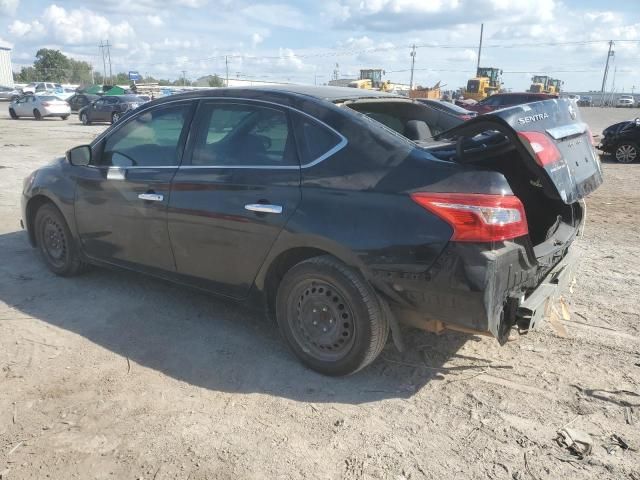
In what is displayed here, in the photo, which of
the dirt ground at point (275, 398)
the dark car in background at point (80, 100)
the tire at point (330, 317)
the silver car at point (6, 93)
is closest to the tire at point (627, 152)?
the dirt ground at point (275, 398)

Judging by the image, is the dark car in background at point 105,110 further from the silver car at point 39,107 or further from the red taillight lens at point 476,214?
the red taillight lens at point 476,214

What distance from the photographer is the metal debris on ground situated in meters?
2.70

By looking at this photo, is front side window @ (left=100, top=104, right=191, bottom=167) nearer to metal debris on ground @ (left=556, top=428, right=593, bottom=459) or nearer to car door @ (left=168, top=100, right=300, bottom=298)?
car door @ (left=168, top=100, right=300, bottom=298)

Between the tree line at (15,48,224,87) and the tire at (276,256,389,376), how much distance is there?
101954 mm

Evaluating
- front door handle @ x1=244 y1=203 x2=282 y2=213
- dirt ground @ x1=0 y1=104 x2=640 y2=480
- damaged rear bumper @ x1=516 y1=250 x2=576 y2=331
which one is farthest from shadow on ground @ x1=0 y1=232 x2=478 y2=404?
front door handle @ x1=244 y1=203 x2=282 y2=213

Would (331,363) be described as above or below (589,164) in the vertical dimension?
below

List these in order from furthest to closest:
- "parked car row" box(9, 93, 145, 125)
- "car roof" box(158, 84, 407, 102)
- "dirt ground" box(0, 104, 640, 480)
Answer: "parked car row" box(9, 93, 145, 125) < "car roof" box(158, 84, 407, 102) < "dirt ground" box(0, 104, 640, 480)

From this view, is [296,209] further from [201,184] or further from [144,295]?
[144,295]

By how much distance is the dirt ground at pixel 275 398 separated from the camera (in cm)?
264

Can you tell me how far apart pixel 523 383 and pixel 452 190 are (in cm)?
136

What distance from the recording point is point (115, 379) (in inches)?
134

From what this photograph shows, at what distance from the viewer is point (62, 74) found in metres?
104

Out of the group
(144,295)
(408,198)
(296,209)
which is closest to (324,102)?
(296,209)

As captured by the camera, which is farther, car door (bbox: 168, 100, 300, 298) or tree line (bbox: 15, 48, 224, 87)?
tree line (bbox: 15, 48, 224, 87)
